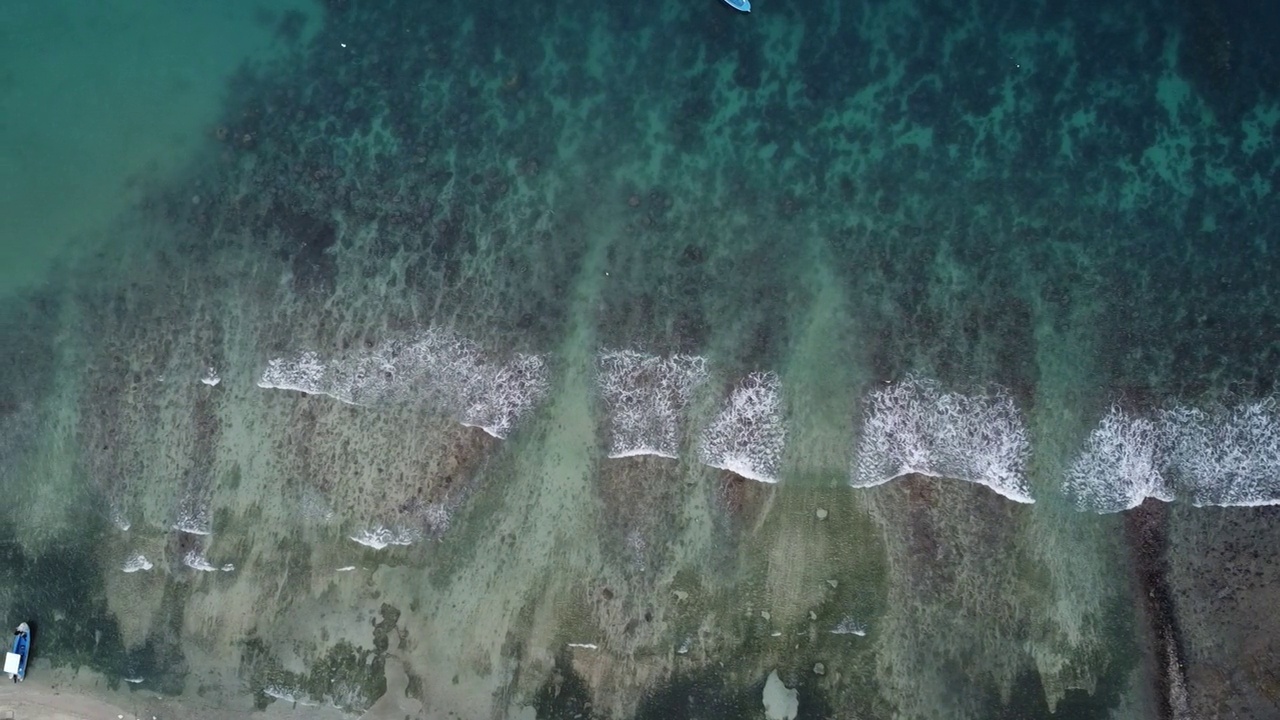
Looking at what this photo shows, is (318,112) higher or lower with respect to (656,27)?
lower

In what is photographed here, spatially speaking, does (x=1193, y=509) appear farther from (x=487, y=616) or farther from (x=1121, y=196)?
(x=487, y=616)

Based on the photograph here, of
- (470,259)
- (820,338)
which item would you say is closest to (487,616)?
(470,259)

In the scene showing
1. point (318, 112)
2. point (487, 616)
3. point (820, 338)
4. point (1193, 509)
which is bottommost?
point (487, 616)

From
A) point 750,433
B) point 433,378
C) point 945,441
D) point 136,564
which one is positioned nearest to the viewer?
point 945,441

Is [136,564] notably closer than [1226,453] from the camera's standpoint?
No

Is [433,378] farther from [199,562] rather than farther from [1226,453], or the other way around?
[1226,453]

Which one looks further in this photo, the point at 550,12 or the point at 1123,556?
the point at 550,12

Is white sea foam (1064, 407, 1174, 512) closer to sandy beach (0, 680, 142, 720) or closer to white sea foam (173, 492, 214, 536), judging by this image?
white sea foam (173, 492, 214, 536)

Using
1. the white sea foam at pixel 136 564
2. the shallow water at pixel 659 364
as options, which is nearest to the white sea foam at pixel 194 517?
the shallow water at pixel 659 364

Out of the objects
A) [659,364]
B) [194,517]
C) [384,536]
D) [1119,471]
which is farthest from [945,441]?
[194,517]
